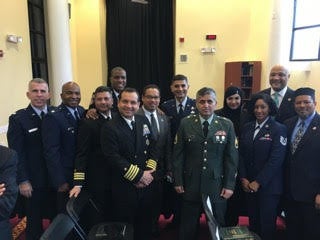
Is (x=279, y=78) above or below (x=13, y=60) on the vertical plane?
below

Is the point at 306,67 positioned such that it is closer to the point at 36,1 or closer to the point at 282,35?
the point at 282,35

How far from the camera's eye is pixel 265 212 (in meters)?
2.38

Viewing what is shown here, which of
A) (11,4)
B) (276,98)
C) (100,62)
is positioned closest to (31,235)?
(276,98)

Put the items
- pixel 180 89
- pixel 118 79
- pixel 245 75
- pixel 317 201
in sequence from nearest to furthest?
pixel 317 201
pixel 180 89
pixel 118 79
pixel 245 75

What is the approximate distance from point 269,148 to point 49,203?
76.0 inches

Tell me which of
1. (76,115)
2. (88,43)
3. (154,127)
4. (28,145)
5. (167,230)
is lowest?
(167,230)

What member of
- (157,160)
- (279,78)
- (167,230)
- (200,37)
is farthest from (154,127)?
(200,37)

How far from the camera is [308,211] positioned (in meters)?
2.27

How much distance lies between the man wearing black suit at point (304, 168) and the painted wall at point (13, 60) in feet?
11.6

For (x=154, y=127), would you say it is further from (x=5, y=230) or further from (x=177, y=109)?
(x=5, y=230)

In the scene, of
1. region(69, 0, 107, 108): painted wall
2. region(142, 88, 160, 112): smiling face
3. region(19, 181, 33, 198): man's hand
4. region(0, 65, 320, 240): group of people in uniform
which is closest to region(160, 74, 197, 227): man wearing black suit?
region(142, 88, 160, 112): smiling face

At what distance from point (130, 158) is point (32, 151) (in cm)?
81

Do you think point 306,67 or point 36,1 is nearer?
point 36,1

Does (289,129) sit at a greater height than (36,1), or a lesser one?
lesser
